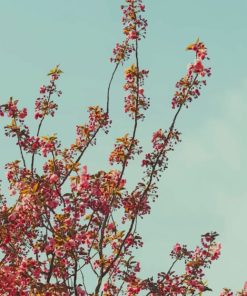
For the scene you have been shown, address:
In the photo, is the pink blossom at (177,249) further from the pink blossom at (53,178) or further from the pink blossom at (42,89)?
the pink blossom at (42,89)

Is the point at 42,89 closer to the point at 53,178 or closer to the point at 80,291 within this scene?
the point at 53,178

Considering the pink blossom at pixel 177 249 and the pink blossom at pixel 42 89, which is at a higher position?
the pink blossom at pixel 42 89

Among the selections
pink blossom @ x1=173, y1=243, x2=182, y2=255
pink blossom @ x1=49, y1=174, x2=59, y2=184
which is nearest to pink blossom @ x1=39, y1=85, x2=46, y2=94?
pink blossom @ x1=49, y1=174, x2=59, y2=184

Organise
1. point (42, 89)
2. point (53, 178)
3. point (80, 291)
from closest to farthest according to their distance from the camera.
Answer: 1. point (80, 291)
2. point (53, 178)
3. point (42, 89)

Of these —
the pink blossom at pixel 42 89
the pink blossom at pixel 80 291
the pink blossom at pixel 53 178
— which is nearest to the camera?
the pink blossom at pixel 80 291

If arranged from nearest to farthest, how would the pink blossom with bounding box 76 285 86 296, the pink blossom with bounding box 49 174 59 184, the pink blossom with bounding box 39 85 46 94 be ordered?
the pink blossom with bounding box 76 285 86 296, the pink blossom with bounding box 49 174 59 184, the pink blossom with bounding box 39 85 46 94

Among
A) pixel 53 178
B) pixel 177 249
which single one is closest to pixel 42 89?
pixel 53 178

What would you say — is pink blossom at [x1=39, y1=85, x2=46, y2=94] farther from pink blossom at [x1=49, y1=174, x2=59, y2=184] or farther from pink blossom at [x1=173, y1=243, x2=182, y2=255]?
pink blossom at [x1=173, y1=243, x2=182, y2=255]

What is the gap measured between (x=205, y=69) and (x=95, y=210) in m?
3.67

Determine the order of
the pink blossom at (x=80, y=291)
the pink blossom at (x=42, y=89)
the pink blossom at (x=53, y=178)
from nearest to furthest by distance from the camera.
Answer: the pink blossom at (x=80, y=291), the pink blossom at (x=53, y=178), the pink blossom at (x=42, y=89)

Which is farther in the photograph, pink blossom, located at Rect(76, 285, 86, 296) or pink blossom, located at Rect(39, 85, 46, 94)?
pink blossom, located at Rect(39, 85, 46, 94)

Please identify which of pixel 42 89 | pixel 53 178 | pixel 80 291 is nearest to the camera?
pixel 80 291

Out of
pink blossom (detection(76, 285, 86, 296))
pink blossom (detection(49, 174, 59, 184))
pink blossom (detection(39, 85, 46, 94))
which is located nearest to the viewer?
pink blossom (detection(76, 285, 86, 296))

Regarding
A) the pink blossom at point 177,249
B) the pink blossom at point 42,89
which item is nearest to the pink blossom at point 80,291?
the pink blossom at point 177,249
